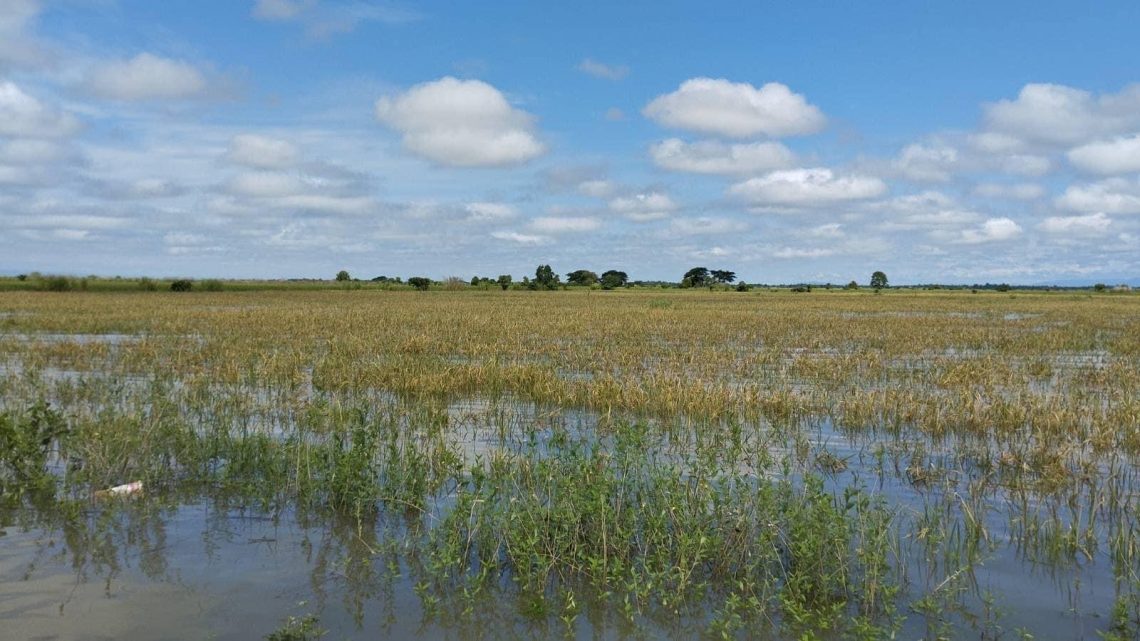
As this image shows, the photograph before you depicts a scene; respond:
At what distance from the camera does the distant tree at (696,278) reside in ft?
405

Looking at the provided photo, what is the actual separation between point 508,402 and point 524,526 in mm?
7102

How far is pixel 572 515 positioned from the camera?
5621 millimetres

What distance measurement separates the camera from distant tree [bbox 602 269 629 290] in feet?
394

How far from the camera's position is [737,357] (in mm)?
19062

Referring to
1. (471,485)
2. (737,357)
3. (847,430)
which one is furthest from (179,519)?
(737,357)

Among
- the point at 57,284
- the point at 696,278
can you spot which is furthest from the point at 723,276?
the point at 57,284

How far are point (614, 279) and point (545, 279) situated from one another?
22090 millimetres

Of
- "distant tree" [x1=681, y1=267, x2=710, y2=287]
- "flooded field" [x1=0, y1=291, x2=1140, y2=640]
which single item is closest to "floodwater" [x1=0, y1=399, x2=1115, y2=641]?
"flooded field" [x1=0, y1=291, x2=1140, y2=640]

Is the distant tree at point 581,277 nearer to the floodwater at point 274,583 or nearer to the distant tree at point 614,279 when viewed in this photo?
the distant tree at point 614,279

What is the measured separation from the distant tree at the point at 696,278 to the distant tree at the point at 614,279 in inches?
400

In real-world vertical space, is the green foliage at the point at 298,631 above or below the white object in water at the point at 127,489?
below

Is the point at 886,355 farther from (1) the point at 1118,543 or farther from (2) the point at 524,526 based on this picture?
(2) the point at 524,526

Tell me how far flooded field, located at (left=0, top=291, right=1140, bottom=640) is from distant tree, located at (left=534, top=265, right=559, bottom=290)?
87.6 m

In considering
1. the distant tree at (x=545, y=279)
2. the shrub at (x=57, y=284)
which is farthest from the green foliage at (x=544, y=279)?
the shrub at (x=57, y=284)
